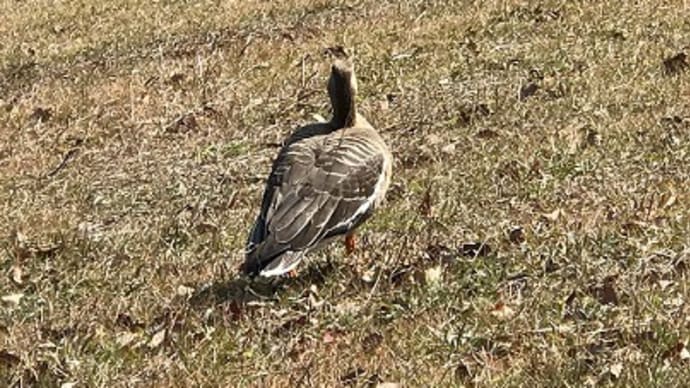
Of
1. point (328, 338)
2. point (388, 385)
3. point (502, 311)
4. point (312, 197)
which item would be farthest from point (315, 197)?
point (388, 385)

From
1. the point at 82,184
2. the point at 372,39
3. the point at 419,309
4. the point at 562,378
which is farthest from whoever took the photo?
the point at 372,39

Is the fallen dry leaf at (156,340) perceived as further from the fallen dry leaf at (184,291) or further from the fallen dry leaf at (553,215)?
the fallen dry leaf at (553,215)

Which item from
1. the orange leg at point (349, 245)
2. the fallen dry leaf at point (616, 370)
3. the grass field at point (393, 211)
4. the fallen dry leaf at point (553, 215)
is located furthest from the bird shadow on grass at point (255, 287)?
the fallen dry leaf at point (616, 370)

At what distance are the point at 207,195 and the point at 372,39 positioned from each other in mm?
6275

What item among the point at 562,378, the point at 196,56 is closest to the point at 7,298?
the point at 562,378

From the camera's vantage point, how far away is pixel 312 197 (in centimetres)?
676

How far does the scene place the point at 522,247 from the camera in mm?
7148

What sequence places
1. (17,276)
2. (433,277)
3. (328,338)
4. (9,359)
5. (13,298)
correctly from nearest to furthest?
(9,359)
(328,338)
(433,277)
(13,298)
(17,276)

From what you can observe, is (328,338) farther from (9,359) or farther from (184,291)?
(9,359)

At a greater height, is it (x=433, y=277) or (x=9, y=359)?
(x=9, y=359)

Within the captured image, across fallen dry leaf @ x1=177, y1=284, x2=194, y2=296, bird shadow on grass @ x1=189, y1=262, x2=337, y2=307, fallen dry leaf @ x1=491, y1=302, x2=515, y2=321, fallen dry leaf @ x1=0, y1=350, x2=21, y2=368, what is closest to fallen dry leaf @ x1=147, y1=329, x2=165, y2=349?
bird shadow on grass @ x1=189, y1=262, x2=337, y2=307

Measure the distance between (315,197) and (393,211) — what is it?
1.79 meters


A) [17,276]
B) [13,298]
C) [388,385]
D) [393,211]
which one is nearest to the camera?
[388,385]

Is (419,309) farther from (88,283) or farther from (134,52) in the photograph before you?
(134,52)
